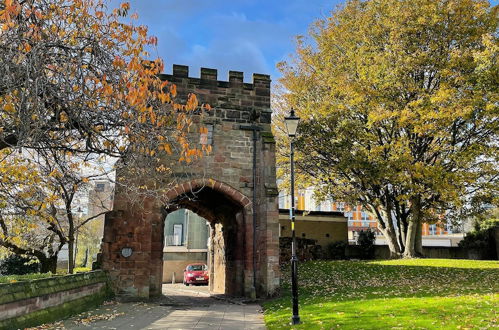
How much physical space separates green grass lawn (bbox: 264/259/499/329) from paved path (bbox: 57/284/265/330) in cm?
69

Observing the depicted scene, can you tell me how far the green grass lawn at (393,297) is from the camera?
8.55 metres

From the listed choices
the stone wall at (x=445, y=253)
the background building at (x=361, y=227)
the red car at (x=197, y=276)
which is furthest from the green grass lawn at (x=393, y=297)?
the background building at (x=361, y=227)

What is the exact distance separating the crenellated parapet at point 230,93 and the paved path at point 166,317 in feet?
24.0

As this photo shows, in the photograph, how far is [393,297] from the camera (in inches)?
497

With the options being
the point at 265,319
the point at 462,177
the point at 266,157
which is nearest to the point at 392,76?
the point at 462,177

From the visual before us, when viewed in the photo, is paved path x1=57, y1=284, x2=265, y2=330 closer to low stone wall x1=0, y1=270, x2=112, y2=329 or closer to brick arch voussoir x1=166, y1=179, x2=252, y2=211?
low stone wall x1=0, y1=270, x2=112, y2=329

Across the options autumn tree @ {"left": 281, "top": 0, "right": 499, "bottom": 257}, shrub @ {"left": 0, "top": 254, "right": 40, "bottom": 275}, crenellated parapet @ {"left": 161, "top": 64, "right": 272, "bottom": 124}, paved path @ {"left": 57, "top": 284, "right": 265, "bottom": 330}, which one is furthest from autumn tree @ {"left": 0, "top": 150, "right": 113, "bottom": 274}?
autumn tree @ {"left": 281, "top": 0, "right": 499, "bottom": 257}

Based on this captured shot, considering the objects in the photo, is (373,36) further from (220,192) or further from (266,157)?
(220,192)

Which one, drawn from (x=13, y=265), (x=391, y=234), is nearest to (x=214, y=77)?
(x=391, y=234)

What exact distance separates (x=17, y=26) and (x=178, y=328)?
668 cm

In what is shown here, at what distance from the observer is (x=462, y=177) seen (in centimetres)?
1869

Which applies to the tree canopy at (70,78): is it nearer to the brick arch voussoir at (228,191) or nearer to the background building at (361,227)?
the brick arch voussoir at (228,191)

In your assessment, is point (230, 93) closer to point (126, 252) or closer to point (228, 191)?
point (228, 191)

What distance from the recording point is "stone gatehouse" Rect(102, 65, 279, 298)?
15.0 meters
